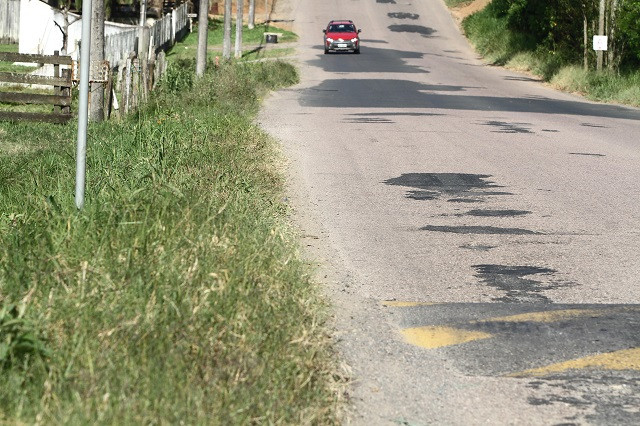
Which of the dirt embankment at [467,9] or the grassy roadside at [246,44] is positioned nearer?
the grassy roadside at [246,44]

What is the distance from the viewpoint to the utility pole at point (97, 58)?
69.6ft

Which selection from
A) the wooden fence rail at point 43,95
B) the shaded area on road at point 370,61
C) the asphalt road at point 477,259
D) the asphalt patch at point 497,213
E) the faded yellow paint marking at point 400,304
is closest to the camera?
the asphalt road at point 477,259

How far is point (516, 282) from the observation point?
8211 millimetres

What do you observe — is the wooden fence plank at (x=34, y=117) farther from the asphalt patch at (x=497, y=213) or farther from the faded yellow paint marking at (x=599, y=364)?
the faded yellow paint marking at (x=599, y=364)

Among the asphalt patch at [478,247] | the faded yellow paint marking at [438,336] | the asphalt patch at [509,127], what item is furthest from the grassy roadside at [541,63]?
the faded yellow paint marking at [438,336]

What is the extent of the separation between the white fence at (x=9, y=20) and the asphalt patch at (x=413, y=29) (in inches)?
920

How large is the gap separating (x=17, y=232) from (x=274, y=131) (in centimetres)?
1224

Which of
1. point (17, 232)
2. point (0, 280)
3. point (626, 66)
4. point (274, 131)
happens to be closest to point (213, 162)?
point (17, 232)

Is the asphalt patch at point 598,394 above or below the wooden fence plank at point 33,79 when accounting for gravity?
below

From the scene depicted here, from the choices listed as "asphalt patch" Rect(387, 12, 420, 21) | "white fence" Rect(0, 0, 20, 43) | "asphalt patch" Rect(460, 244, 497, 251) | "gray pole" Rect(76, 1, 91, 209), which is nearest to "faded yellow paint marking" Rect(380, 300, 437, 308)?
"asphalt patch" Rect(460, 244, 497, 251)

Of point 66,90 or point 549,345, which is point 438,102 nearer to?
point 66,90

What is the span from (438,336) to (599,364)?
100 cm

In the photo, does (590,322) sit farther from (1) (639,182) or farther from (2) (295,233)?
(1) (639,182)

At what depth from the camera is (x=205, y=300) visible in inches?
226
